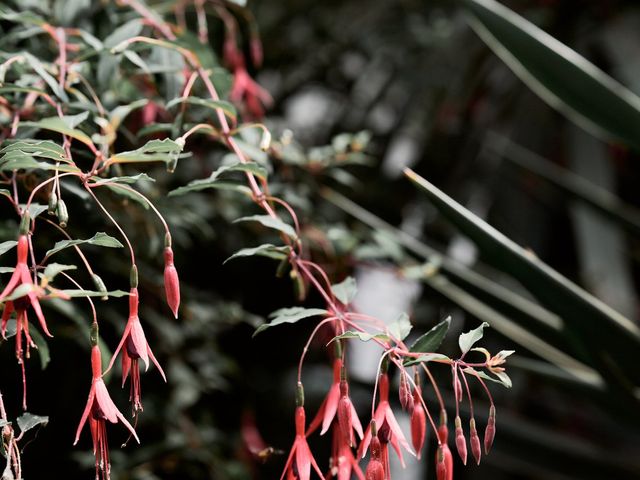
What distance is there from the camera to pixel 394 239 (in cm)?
70

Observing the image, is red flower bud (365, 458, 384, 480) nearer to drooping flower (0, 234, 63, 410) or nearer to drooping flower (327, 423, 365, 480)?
drooping flower (327, 423, 365, 480)

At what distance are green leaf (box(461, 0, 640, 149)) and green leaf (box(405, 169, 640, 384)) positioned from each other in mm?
142

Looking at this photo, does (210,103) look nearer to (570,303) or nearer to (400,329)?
(400,329)

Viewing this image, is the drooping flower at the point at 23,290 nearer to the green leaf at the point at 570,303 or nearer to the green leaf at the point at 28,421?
the green leaf at the point at 28,421

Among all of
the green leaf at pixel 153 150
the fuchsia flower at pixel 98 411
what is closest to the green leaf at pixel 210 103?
the green leaf at pixel 153 150

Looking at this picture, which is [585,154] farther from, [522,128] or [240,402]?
[240,402]

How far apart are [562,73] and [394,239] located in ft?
0.72

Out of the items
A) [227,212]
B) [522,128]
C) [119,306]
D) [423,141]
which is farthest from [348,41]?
[119,306]

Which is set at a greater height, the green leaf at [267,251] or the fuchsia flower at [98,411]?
the green leaf at [267,251]

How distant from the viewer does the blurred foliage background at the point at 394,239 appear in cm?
63

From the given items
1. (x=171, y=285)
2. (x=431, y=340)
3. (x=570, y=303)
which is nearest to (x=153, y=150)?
(x=171, y=285)

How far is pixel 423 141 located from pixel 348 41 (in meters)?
0.20

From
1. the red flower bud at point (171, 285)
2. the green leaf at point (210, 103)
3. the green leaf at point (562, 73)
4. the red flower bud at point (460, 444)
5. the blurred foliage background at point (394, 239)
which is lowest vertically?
the blurred foliage background at point (394, 239)

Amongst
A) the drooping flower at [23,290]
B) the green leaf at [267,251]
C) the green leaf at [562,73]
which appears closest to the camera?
the drooping flower at [23,290]
